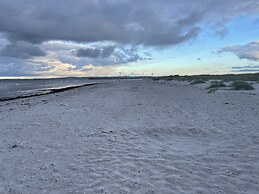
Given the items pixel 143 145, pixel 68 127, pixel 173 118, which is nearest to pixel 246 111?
pixel 173 118

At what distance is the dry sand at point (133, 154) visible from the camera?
5812mm

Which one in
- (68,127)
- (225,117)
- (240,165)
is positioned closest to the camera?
(240,165)

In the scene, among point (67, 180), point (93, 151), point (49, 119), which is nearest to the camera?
point (67, 180)

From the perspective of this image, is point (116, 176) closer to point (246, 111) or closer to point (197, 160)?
point (197, 160)

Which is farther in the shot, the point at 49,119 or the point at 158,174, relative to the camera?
A: the point at 49,119

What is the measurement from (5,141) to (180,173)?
6418 millimetres

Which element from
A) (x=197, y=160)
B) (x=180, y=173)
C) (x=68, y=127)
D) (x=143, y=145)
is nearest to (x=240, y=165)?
(x=197, y=160)

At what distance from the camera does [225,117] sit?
12.1 metres

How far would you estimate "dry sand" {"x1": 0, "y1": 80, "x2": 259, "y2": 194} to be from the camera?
581 cm

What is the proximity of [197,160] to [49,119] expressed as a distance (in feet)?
26.8

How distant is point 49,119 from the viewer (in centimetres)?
1315

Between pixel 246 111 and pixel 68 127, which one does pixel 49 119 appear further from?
pixel 246 111

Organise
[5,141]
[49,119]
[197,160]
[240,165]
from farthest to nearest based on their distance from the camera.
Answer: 1. [49,119]
2. [5,141]
3. [197,160]
4. [240,165]

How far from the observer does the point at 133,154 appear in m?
7.62
